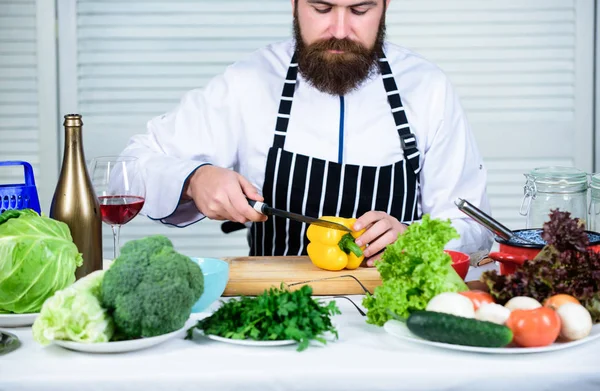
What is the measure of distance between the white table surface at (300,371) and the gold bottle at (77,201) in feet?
1.30

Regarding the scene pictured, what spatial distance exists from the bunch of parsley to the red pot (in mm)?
449

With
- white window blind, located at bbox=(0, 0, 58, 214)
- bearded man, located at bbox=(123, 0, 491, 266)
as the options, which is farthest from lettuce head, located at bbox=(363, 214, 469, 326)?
white window blind, located at bbox=(0, 0, 58, 214)

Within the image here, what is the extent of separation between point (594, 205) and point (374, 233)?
0.54m

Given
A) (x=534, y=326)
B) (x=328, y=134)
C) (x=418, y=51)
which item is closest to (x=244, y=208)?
(x=328, y=134)

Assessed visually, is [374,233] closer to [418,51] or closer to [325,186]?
[325,186]

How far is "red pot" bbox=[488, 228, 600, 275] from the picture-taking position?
179 cm

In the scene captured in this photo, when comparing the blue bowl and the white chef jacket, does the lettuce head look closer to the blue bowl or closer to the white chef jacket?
the blue bowl

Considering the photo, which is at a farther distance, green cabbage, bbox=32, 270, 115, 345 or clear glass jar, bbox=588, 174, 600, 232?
clear glass jar, bbox=588, 174, 600, 232

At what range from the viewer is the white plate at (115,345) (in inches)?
57.4

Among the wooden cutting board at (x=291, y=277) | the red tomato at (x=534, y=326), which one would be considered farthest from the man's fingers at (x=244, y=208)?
the red tomato at (x=534, y=326)

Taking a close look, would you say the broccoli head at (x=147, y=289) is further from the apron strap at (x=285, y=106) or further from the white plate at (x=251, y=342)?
the apron strap at (x=285, y=106)

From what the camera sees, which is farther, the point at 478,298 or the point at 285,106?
the point at 285,106

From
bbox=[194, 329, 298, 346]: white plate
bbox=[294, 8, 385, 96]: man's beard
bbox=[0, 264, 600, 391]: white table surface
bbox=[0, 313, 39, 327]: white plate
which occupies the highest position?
bbox=[294, 8, 385, 96]: man's beard

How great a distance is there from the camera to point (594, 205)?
209 cm
